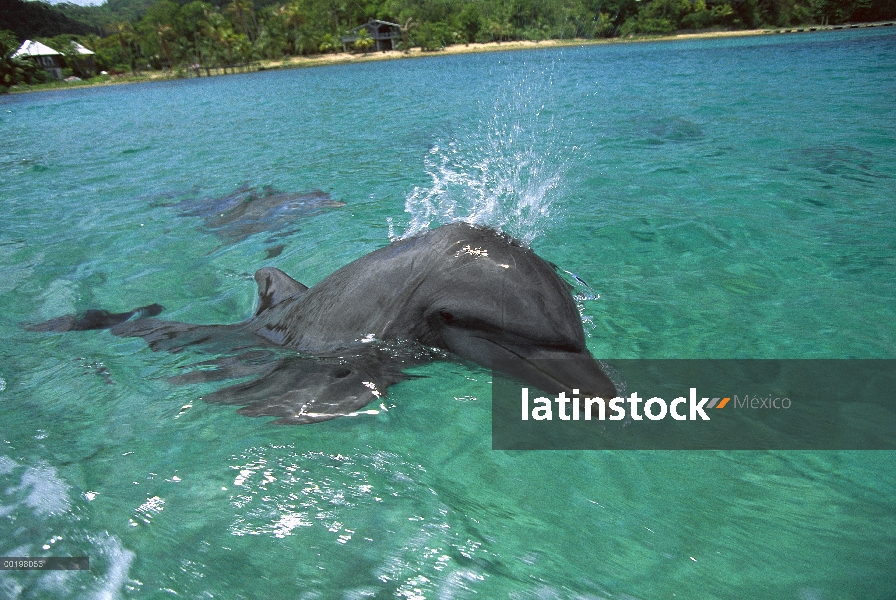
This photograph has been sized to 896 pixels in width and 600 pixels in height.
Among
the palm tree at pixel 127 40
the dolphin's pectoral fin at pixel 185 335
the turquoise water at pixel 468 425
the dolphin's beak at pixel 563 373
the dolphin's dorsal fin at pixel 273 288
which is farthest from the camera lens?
the palm tree at pixel 127 40

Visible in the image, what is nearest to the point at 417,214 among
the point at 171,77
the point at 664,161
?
the point at 664,161

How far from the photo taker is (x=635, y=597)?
190 cm

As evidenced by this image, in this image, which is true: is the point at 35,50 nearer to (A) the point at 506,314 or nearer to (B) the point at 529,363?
(A) the point at 506,314

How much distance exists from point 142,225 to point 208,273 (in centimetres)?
290

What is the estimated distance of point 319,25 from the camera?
321 feet

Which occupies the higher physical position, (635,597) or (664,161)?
(664,161)

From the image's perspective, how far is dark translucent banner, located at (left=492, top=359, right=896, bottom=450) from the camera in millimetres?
2740

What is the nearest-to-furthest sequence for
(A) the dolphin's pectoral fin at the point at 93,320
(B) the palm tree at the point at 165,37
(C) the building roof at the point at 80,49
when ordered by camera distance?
(A) the dolphin's pectoral fin at the point at 93,320 → (B) the palm tree at the point at 165,37 → (C) the building roof at the point at 80,49

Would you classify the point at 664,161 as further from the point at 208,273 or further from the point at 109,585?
the point at 109,585

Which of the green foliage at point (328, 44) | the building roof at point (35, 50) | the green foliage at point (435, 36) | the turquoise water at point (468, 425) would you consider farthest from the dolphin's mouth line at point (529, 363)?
the building roof at point (35, 50)

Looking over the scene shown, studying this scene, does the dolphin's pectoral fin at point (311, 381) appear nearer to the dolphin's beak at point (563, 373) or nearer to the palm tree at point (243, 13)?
the dolphin's beak at point (563, 373)

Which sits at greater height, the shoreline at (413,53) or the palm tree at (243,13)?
the palm tree at (243,13)

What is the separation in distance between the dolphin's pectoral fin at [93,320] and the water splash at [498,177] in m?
2.47

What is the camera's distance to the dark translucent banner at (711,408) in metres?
2.74
